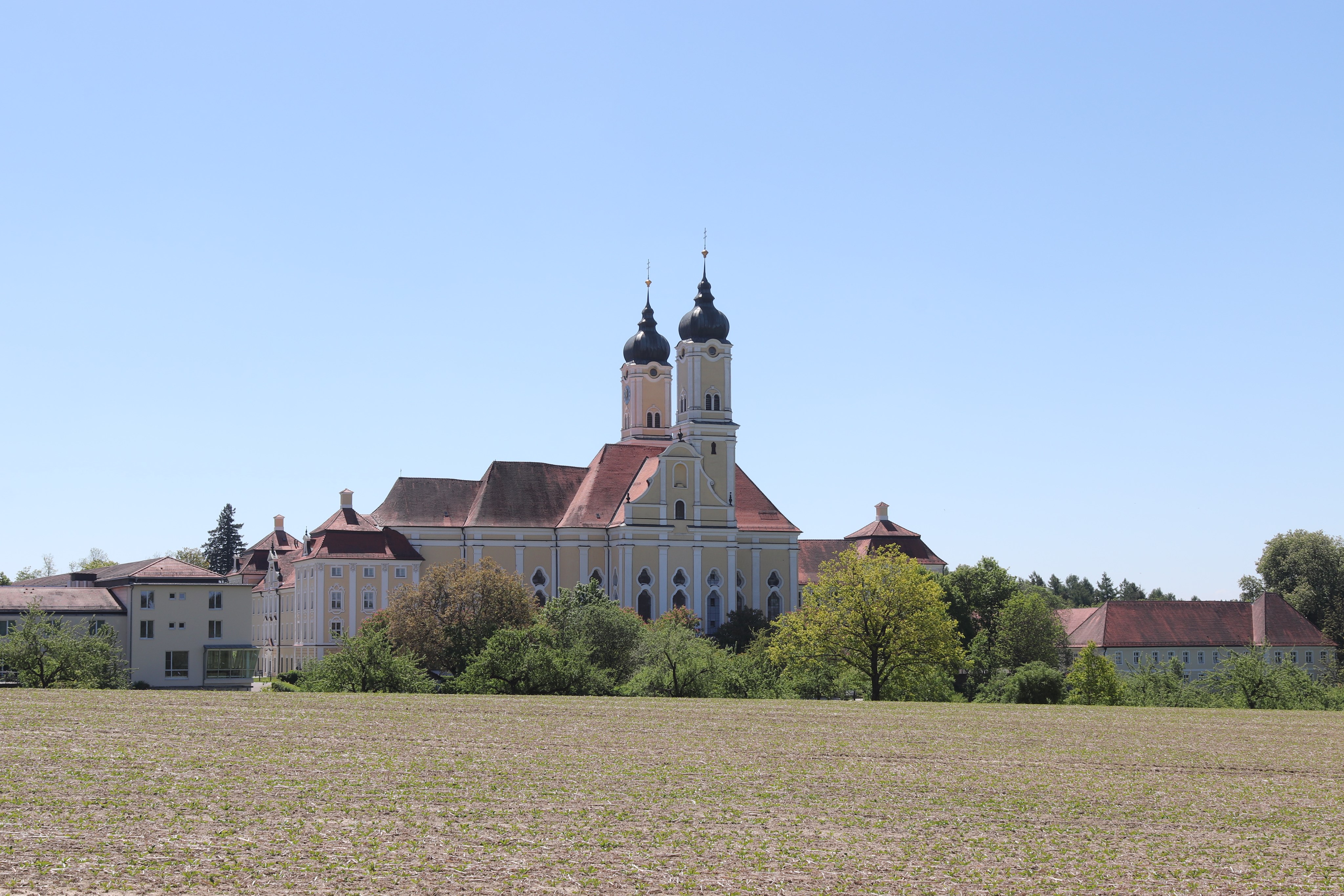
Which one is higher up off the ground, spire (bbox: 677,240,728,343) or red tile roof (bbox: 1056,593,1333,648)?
spire (bbox: 677,240,728,343)

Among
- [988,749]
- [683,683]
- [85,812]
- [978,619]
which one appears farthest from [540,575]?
[85,812]

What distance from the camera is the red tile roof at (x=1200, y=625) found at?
97.9m

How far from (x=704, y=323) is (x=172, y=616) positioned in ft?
154

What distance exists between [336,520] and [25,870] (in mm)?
82769

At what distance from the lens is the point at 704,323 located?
344 feet

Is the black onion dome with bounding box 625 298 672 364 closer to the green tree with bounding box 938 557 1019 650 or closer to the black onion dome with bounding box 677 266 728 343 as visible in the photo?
the black onion dome with bounding box 677 266 728 343

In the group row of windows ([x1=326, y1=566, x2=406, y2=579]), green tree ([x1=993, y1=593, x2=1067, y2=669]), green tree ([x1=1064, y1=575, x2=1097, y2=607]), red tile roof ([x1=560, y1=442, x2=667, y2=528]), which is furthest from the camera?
green tree ([x1=1064, y1=575, x2=1097, y2=607])

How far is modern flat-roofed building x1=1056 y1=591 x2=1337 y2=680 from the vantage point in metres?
97.2

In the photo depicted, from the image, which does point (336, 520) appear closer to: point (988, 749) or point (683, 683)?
point (683, 683)

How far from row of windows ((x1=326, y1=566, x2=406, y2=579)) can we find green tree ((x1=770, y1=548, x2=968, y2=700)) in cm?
4454

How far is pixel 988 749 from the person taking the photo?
93.4 ft

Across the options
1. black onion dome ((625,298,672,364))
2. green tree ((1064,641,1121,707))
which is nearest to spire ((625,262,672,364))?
black onion dome ((625,298,672,364))

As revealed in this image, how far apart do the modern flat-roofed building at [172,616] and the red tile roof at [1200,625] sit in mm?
58176

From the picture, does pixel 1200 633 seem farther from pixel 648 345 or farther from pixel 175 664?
pixel 175 664
